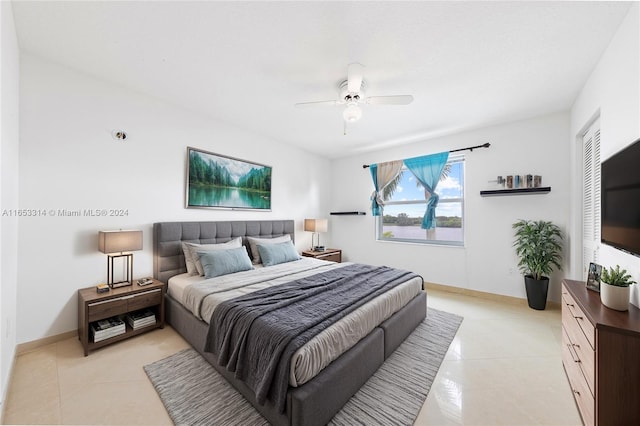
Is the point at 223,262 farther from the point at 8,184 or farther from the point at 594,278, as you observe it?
the point at 594,278

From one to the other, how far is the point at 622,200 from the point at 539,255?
198cm

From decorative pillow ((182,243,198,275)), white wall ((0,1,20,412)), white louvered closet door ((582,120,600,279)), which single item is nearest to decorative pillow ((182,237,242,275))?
decorative pillow ((182,243,198,275))

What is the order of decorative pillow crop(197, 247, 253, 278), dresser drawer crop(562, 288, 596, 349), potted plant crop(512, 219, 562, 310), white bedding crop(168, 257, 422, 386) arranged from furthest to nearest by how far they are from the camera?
potted plant crop(512, 219, 562, 310) < decorative pillow crop(197, 247, 253, 278) < white bedding crop(168, 257, 422, 386) < dresser drawer crop(562, 288, 596, 349)

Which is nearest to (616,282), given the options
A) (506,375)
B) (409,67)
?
(506,375)

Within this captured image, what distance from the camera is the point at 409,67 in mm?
2277

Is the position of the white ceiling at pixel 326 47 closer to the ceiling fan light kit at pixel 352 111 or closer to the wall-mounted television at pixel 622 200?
the ceiling fan light kit at pixel 352 111

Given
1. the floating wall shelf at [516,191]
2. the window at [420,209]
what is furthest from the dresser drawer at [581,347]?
the window at [420,209]

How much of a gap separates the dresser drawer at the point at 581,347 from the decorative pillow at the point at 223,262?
3052 millimetres

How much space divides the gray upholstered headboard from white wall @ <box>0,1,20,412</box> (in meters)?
1.08

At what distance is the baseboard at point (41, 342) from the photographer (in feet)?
7.10

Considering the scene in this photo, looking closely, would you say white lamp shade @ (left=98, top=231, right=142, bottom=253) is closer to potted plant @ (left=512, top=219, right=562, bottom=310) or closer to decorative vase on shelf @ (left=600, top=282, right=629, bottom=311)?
decorative vase on shelf @ (left=600, top=282, right=629, bottom=311)

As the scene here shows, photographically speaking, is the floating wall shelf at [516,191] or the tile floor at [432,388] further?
the floating wall shelf at [516,191]

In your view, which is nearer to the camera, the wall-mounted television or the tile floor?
the wall-mounted television

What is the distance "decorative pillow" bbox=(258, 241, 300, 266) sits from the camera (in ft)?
11.7
